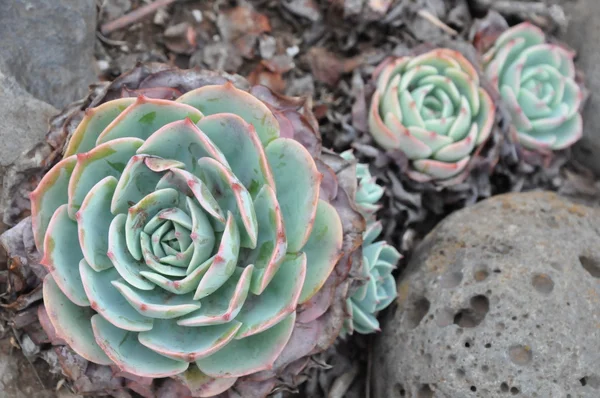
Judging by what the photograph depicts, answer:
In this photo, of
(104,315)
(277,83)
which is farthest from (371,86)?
(104,315)

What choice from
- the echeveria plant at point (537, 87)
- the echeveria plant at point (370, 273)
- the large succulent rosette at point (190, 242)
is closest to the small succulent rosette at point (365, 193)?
the echeveria plant at point (370, 273)

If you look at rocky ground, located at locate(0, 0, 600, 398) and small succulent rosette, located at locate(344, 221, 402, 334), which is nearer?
rocky ground, located at locate(0, 0, 600, 398)

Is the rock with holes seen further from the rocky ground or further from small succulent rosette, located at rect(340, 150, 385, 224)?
small succulent rosette, located at rect(340, 150, 385, 224)

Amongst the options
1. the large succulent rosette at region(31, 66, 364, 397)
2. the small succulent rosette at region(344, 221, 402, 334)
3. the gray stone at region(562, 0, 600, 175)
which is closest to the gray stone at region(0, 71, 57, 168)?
the large succulent rosette at region(31, 66, 364, 397)

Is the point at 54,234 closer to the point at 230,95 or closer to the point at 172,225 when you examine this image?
the point at 172,225

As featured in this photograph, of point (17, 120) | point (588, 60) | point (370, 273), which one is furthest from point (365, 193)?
point (588, 60)

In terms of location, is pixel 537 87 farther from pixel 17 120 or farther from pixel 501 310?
pixel 17 120
